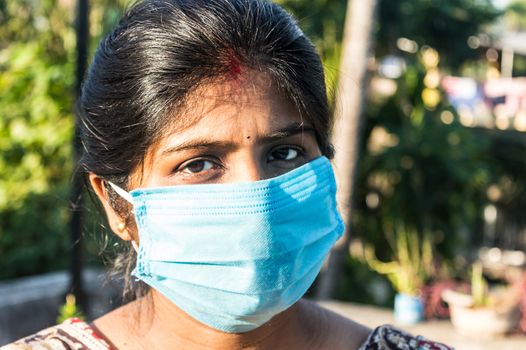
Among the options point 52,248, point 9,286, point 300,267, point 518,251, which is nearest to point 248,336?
point 300,267

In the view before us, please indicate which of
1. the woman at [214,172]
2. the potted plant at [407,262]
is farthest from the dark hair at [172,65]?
the potted plant at [407,262]

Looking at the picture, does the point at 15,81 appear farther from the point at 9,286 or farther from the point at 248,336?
the point at 248,336

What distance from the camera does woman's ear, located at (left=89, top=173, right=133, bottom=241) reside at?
1.64 m

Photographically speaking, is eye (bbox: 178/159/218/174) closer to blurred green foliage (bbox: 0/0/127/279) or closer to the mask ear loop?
the mask ear loop

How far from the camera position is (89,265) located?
27.5 ft

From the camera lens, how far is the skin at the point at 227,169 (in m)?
1.47

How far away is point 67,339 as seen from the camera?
160 centimetres

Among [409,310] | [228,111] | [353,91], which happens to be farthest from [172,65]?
[409,310]

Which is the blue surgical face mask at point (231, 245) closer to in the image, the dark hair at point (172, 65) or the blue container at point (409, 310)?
the dark hair at point (172, 65)

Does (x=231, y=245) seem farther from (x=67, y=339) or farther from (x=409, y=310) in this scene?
(x=409, y=310)

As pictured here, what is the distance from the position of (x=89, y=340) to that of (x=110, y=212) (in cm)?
29

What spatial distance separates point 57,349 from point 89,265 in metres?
7.02

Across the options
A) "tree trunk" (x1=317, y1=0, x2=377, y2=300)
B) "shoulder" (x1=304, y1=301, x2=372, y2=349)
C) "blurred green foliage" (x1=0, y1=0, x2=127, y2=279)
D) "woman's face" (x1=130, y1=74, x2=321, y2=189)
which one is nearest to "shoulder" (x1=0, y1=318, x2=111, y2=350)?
"woman's face" (x1=130, y1=74, x2=321, y2=189)

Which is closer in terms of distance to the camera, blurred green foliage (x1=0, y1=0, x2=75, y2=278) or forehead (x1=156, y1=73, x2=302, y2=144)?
forehead (x1=156, y1=73, x2=302, y2=144)
